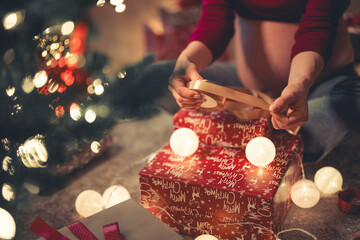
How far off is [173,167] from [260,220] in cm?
24

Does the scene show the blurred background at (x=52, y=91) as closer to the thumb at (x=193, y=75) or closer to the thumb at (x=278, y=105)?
the thumb at (x=193, y=75)

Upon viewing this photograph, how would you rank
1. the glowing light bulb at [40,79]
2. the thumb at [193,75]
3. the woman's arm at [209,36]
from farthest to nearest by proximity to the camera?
the woman's arm at [209,36] → the thumb at [193,75] → the glowing light bulb at [40,79]

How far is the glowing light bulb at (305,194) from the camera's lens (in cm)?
81

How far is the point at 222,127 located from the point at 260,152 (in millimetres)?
145

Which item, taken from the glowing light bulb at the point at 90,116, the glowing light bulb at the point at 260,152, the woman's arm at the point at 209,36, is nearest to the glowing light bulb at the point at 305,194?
the glowing light bulb at the point at 260,152

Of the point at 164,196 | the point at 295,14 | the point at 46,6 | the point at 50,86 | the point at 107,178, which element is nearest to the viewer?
the point at 46,6

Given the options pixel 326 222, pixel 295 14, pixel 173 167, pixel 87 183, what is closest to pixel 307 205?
pixel 326 222

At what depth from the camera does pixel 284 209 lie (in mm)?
811

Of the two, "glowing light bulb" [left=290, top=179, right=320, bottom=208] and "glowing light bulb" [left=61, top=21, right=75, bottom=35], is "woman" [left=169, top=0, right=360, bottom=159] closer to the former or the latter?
"glowing light bulb" [left=290, top=179, right=320, bottom=208]

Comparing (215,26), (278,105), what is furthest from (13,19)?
(215,26)

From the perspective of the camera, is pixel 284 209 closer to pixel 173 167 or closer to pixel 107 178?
pixel 173 167

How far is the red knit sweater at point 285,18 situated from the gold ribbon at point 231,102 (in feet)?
0.65

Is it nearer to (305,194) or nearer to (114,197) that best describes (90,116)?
(114,197)

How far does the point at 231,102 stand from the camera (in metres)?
0.90
